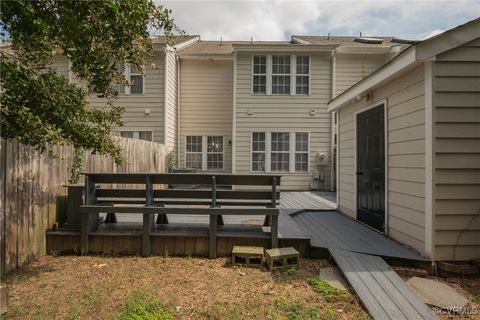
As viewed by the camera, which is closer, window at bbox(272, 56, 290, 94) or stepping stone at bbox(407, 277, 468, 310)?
stepping stone at bbox(407, 277, 468, 310)

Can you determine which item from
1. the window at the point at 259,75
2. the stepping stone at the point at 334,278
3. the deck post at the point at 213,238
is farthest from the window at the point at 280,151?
the stepping stone at the point at 334,278

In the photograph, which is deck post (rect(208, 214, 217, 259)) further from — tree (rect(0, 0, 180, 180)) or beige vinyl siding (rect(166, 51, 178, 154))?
beige vinyl siding (rect(166, 51, 178, 154))

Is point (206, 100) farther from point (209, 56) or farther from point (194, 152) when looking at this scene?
point (194, 152)

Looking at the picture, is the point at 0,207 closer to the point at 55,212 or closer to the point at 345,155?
the point at 55,212

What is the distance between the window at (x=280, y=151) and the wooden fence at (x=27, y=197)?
8.02 metres

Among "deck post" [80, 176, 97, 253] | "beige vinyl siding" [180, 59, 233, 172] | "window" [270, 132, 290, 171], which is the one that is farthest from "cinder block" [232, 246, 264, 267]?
"beige vinyl siding" [180, 59, 233, 172]

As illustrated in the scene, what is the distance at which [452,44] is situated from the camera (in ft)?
12.7

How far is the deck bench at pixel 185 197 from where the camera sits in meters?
4.31

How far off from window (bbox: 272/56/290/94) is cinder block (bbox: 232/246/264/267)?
8.78 meters

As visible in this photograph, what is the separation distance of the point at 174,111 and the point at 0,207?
953cm

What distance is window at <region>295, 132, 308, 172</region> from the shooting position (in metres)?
11.8

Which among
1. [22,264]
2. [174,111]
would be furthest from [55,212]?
[174,111]

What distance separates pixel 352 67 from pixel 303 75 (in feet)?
7.25

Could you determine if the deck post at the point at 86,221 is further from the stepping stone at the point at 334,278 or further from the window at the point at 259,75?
the window at the point at 259,75
